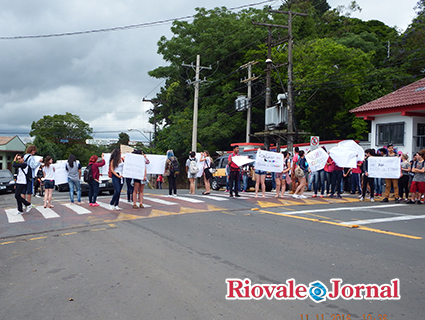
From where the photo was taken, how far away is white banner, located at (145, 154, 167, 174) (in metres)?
13.9

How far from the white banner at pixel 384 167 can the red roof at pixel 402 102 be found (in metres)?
Answer: 8.60

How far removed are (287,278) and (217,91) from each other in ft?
123

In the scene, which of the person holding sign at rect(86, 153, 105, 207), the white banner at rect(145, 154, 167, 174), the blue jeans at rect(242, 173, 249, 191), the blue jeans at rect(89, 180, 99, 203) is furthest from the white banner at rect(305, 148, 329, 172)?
the blue jeans at rect(89, 180, 99, 203)

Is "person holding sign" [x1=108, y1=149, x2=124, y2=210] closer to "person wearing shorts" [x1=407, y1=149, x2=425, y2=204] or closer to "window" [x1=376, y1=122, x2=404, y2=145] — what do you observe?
"person wearing shorts" [x1=407, y1=149, x2=425, y2=204]

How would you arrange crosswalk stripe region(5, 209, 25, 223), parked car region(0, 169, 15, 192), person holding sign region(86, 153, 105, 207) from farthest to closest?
parked car region(0, 169, 15, 192) → person holding sign region(86, 153, 105, 207) → crosswalk stripe region(5, 209, 25, 223)

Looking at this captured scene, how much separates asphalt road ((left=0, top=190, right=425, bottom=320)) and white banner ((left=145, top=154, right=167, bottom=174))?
362cm

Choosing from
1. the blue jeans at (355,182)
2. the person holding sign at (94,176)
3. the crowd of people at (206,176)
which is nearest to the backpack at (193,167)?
the crowd of people at (206,176)

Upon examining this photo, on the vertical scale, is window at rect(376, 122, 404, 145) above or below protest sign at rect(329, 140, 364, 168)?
above

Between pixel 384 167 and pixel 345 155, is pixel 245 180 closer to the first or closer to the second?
pixel 345 155

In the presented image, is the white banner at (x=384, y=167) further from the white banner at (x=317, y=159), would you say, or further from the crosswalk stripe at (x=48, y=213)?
the crosswalk stripe at (x=48, y=213)

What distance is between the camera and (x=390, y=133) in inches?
889

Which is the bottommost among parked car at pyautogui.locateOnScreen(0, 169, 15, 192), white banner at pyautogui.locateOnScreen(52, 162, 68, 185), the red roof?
parked car at pyautogui.locateOnScreen(0, 169, 15, 192)

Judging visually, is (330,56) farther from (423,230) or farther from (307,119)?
(423,230)

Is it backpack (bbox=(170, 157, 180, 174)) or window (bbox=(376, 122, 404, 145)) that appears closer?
→ backpack (bbox=(170, 157, 180, 174))
